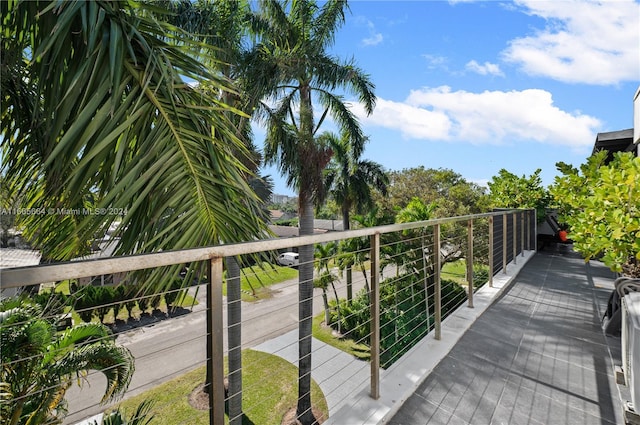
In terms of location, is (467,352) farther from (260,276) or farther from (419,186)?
(419,186)

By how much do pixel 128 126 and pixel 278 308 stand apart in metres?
9.06

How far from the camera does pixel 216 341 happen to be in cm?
122

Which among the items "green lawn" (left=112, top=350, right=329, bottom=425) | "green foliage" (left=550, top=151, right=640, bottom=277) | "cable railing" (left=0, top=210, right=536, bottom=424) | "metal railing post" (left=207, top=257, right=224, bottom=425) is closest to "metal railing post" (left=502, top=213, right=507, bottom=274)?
"cable railing" (left=0, top=210, right=536, bottom=424)

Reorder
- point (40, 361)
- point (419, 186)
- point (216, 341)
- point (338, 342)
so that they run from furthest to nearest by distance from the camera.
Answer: point (419, 186)
point (338, 342)
point (40, 361)
point (216, 341)

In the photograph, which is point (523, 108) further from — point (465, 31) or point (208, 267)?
point (208, 267)

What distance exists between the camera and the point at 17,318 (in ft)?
10.4

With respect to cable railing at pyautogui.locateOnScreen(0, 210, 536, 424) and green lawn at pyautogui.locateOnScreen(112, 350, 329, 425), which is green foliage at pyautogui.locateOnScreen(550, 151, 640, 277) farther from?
green lawn at pyautogui.locateOnScreen(112, 350, 329, 425)

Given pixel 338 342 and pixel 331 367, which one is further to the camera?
pixel 338 342

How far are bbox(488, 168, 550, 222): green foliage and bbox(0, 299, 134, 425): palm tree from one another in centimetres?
966

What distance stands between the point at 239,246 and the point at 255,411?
10.1 meters

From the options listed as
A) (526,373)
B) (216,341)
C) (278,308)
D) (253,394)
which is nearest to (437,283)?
(526,373)

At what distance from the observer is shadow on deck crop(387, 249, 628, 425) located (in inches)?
76.4

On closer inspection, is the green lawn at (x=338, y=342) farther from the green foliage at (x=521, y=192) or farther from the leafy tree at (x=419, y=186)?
the leafy tree at (x=419, y=186)

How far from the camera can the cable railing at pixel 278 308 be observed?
1208mm
